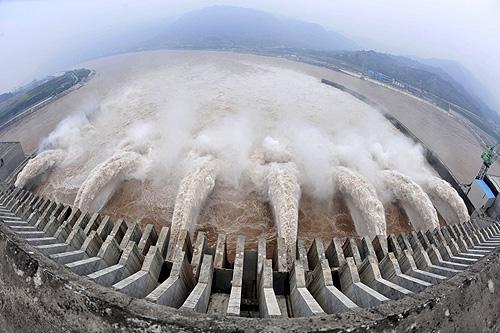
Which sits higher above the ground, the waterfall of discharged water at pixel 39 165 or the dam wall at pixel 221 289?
the dam wall at pixel 221 289

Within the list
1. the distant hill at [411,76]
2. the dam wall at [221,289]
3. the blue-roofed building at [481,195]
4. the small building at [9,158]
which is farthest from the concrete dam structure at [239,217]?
the distant hill at [411,76]

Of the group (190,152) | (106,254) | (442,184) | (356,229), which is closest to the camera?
(106,254)

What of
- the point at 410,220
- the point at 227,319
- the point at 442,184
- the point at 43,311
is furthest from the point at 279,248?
the point at 442,184

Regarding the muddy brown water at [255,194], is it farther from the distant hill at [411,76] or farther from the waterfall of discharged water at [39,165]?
the distant hill at [411,76]

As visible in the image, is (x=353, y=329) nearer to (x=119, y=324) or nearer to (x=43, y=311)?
(x=119, y=324)

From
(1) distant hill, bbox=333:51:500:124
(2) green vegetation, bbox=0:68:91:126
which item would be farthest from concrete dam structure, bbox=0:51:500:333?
(1) distant hill, bbox=333:51:500:124

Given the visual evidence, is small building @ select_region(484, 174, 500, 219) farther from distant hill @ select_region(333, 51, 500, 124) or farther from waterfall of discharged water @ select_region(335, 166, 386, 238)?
distant hill @ select_region(333, 51, 500, 124)

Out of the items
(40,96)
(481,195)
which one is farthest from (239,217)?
(40,96)
